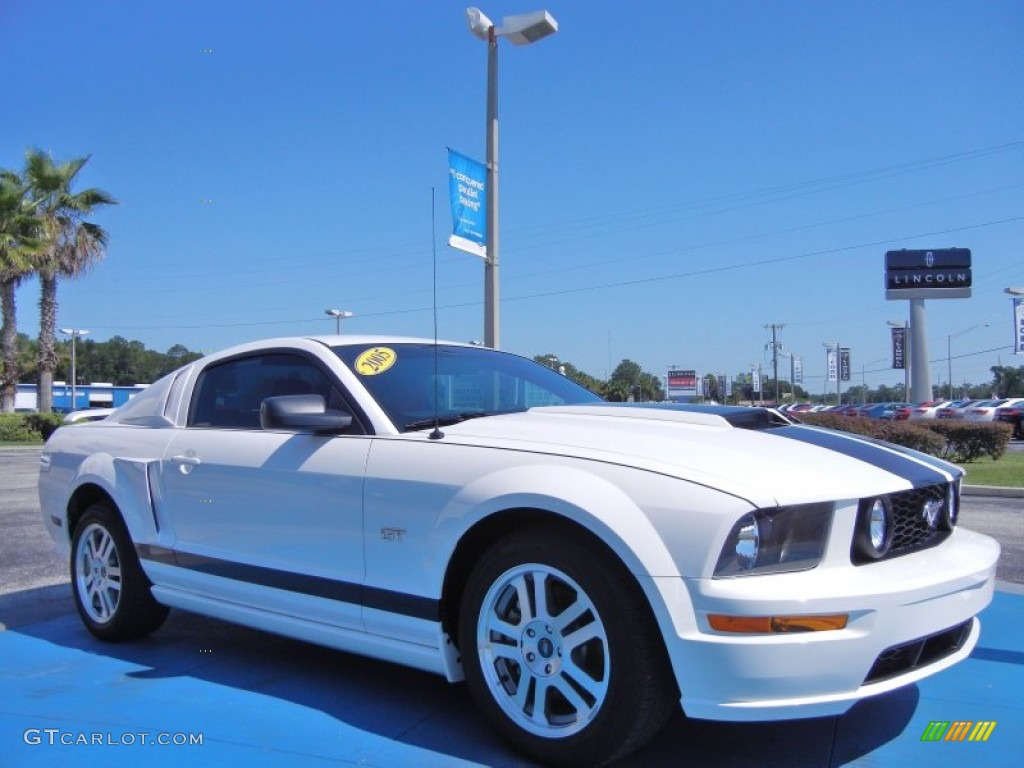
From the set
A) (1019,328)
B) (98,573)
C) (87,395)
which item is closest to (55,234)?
(98,573)

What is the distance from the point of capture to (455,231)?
10.8 meters

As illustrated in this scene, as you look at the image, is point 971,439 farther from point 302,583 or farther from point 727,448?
point 302,583

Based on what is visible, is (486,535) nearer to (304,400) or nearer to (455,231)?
(304,400)

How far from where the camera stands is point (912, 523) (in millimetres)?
3045

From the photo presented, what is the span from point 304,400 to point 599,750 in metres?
1.73

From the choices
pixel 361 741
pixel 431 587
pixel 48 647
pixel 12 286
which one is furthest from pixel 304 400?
pixel 12 286

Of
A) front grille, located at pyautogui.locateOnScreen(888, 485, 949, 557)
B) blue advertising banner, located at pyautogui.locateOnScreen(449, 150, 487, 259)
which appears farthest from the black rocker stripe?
blue advertising banner, located at pyautogui.locateOnScreen(449, 150, 487, 259)

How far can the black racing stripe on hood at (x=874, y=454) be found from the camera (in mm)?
3096

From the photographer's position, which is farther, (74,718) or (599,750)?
(74,718)

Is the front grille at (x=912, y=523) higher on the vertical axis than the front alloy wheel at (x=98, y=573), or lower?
higher

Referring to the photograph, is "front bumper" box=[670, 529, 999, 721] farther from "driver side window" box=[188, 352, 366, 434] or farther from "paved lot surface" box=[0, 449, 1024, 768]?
"driver side window" box=[188, 352, 366, 434]

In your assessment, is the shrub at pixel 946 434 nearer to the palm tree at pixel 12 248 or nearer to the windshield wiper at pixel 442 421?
the windshield wiper at pixel 442 421

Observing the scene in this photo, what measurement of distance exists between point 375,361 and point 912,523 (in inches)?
89.7

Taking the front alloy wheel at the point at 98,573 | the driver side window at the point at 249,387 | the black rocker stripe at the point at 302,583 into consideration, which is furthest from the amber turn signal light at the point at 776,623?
the front alloy wheel at the point at 98,573
